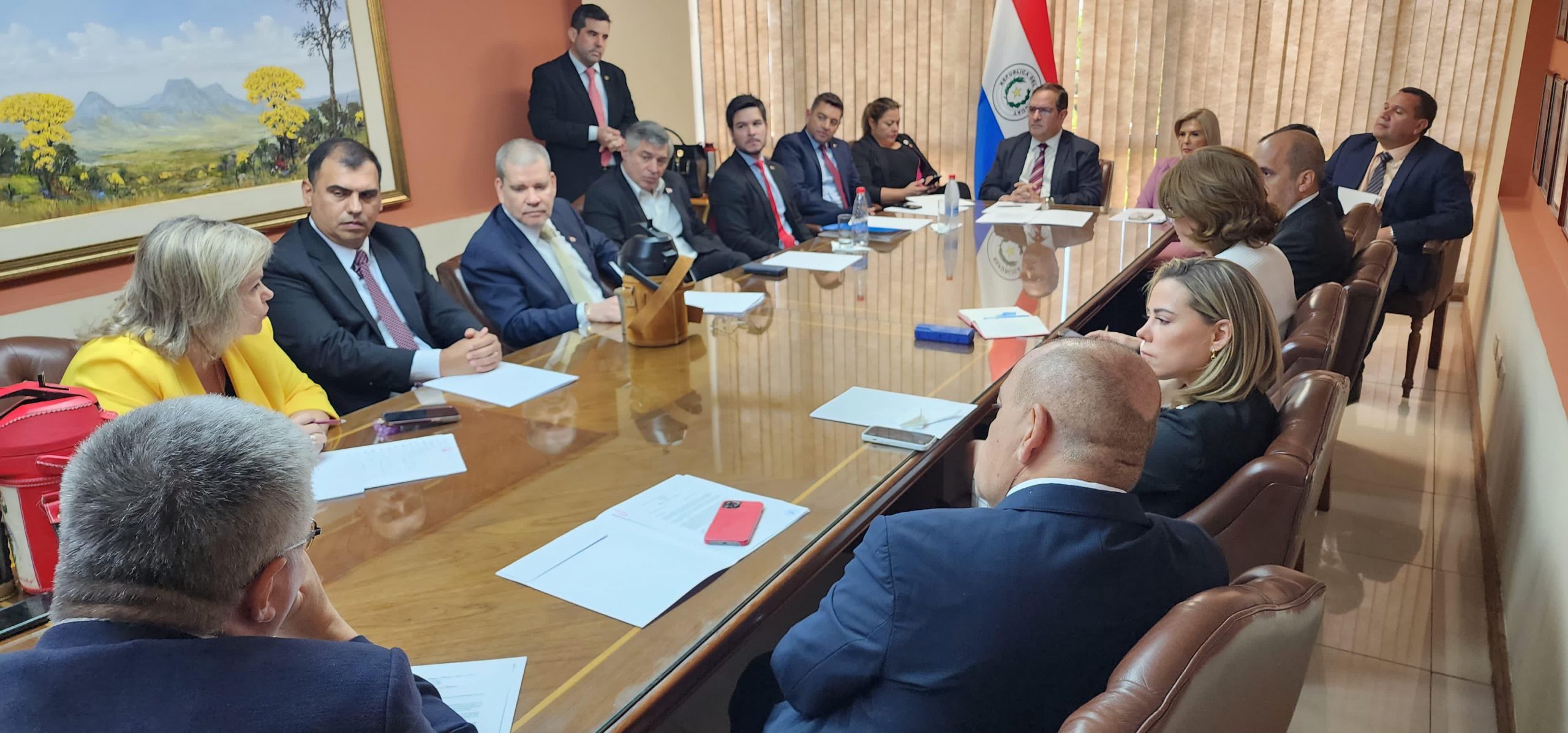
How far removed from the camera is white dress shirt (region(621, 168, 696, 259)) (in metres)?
4.11

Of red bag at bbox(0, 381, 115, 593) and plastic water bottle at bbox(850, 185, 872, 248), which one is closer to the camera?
red bag at bbox(0, 381, 115, 593)

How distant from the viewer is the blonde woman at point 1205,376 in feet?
5.69

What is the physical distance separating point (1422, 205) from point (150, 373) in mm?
4716

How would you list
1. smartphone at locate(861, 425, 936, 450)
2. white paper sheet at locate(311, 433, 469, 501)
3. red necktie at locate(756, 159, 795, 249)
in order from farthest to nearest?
red necktie at locate(756, 159, 795, 249) → smartphone at locate(861, 425, 936, 450) → white paper sheet at locate(311, 433, 469, 501)

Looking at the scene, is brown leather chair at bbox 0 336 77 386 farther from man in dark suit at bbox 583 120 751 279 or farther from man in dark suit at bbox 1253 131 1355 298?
man in dark suit at bbox 1253 131 1355 298

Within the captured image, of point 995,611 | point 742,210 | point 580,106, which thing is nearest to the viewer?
point 995,611

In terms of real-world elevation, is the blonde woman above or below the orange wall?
below

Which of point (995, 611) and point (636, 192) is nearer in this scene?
point (995, 611)

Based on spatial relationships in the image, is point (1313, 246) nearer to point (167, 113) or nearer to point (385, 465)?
point (385, 465)

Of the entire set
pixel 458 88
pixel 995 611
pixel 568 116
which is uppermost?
pixel 458 88

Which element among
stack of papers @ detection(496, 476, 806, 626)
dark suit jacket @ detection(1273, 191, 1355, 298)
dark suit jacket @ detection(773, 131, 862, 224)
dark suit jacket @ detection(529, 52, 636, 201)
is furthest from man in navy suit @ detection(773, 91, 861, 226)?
stack of papers @ detection(496, 476, 806, 626)

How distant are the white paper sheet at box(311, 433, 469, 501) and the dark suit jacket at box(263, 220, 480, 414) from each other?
74 centimetres

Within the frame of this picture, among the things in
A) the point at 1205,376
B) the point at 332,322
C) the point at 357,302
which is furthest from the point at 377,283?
the point at 1205,376

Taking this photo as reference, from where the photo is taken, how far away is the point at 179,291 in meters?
1.92
